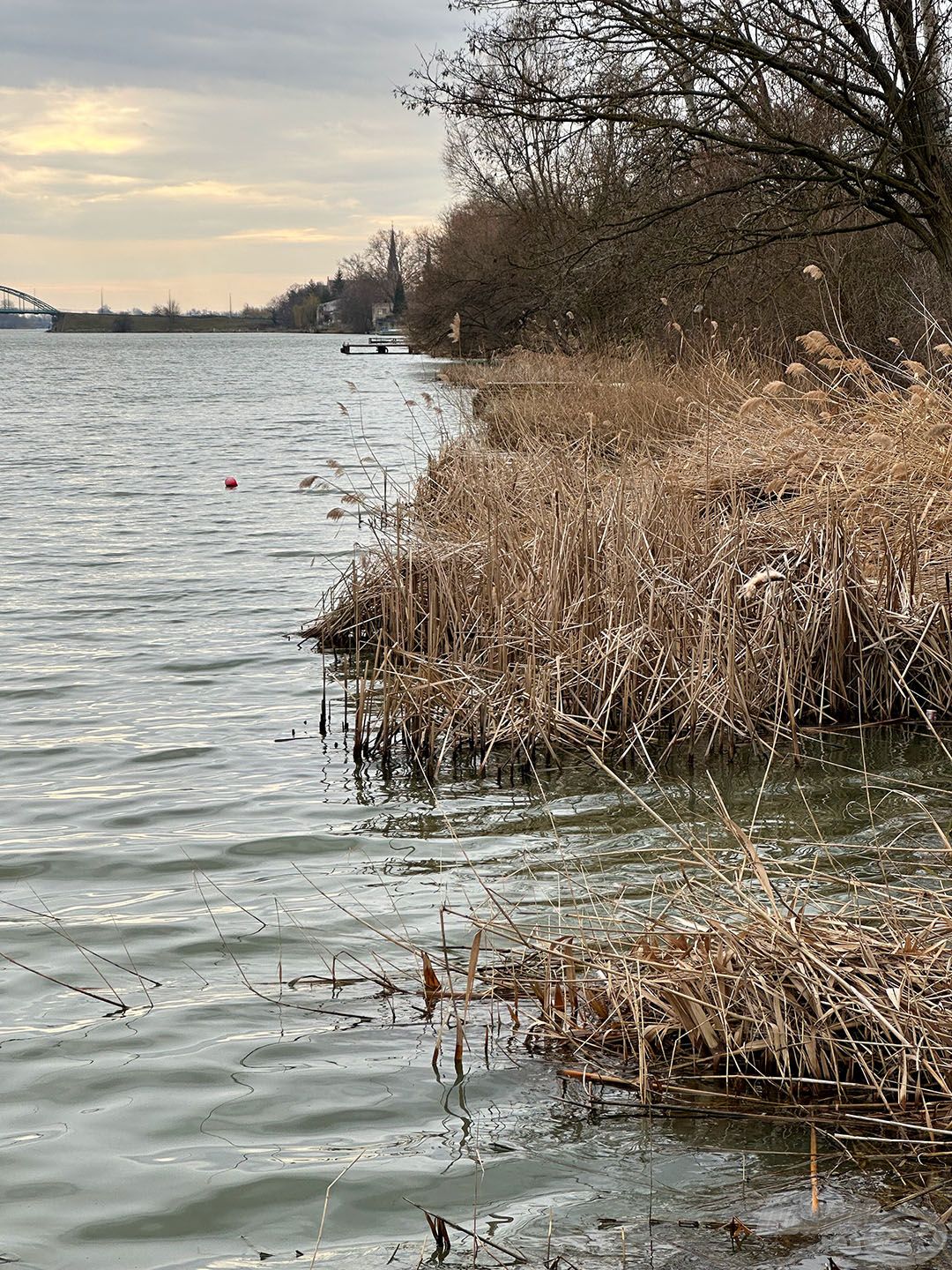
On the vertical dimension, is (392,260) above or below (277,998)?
above

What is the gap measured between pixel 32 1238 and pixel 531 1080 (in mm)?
1064

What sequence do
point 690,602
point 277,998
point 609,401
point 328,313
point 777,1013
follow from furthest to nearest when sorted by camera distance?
→ 1. point 328,313
2. point 609,401
3. point 690,602
4. point 277,998
5. point 777,1013

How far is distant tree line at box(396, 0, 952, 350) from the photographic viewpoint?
36.8 feet

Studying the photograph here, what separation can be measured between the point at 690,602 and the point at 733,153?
763 cm

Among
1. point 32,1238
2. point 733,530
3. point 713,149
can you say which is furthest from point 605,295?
point 32,1238

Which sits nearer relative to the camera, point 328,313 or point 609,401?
point 609,401

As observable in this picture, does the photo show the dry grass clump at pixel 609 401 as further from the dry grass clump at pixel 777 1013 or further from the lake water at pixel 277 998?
the dry grass clump at pixel 777 1013

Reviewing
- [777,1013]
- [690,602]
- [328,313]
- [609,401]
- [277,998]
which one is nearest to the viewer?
[777,1013]

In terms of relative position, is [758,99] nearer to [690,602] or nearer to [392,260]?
[690,602]

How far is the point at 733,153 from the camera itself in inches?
475

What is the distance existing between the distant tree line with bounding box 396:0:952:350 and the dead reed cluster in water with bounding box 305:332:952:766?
3894 millimetres

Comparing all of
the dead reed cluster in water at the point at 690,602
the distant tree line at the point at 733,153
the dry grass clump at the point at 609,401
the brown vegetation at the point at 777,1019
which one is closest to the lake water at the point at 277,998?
the brown vegetation at the point at 777,1019

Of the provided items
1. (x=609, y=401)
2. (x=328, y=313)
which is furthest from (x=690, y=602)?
(x=328, y=313)

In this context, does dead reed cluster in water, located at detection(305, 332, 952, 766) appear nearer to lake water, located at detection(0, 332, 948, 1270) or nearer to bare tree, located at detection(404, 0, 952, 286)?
lake water, located at detection(0, 332, 948, 1270)
